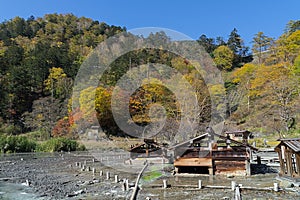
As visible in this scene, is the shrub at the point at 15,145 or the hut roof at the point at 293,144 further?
the shrub at the point at 15,145

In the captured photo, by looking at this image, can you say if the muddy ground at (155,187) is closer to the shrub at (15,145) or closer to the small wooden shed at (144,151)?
the small wooden shed at (144,151)

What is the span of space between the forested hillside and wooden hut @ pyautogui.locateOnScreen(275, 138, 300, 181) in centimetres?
2066

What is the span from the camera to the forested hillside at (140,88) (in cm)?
3912

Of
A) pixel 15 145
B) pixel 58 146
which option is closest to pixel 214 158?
pixel 58 146

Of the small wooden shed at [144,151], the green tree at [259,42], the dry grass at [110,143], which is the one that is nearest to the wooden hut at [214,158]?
the small wooden shed at [144,151]

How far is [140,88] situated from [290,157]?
3649cm

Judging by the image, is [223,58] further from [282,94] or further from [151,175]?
[151,175]

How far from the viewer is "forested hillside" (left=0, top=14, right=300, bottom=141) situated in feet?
128

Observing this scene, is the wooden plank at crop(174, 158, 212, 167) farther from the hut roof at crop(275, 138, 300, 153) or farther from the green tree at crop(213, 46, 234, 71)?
the green tree at crop(213, 46, 234, 71)

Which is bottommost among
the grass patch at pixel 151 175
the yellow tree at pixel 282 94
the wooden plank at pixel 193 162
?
the grass patch at pixel 151 175

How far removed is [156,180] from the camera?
16.0 meters

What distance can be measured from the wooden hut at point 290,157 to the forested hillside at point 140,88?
20663 millimetres

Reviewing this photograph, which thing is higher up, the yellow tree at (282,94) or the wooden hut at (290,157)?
the yellow tree at (282,94)

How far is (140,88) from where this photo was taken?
4831cm
